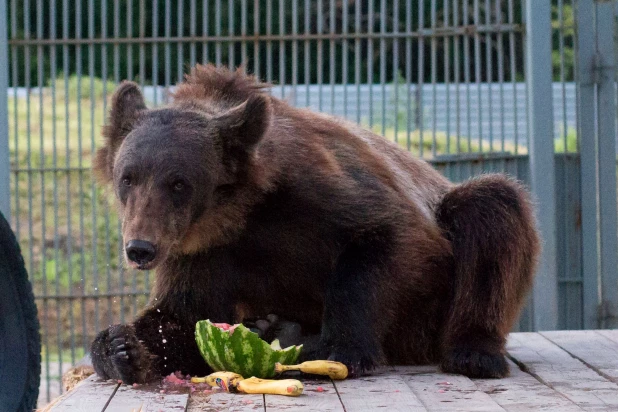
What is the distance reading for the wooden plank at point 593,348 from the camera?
175 inches

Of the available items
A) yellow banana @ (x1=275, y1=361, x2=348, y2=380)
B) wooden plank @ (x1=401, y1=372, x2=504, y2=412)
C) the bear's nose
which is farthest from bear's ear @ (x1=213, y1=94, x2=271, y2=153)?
wooden plank @ (x1=401, y1=372, x2=504, y2=412)

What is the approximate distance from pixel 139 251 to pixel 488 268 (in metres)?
1.61

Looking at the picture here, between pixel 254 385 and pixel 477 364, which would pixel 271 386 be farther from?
→ pixel 477 364

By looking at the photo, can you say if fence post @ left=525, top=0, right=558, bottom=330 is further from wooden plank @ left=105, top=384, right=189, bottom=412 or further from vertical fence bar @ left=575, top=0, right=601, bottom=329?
wooden plank @ left=105, top=384, right=189, bottom=412

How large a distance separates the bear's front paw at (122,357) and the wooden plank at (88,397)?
0.19 feet

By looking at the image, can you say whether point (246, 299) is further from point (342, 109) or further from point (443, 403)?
point (342, 109)

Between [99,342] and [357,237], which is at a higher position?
[357,237]

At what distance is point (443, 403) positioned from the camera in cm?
367

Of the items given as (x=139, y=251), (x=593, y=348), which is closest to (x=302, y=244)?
(x=139, y=251)

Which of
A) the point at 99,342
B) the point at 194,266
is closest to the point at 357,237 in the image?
the point at 194,266

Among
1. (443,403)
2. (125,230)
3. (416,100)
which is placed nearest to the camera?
(443,403)

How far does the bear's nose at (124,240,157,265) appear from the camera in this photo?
4.02 m

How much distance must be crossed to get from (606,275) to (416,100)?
193 centimetres

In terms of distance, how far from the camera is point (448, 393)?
390 cm
